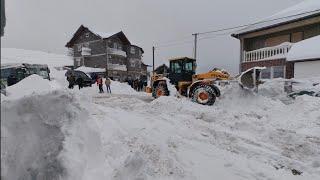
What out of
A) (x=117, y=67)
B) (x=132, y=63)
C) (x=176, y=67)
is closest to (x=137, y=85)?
(x=176, y=67)

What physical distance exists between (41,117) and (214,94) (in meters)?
11.8

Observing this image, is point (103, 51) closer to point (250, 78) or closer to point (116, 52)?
point (116, 52)

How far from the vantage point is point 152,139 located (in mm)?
7578

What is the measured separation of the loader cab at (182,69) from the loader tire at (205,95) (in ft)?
7.51

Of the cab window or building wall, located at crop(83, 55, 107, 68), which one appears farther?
building wall, located at crop(83, 55, 107, 68)

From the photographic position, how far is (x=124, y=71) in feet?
180

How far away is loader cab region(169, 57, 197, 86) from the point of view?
17.7 metres

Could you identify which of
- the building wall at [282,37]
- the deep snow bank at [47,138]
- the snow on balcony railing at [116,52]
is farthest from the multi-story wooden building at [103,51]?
the deep snow bank at [47,138]

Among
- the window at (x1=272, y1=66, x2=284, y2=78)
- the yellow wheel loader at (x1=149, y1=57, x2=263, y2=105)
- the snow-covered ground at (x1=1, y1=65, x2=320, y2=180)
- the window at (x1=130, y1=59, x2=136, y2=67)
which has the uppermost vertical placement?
the window at (x1=130, y1=59, x2=136, y2=67)

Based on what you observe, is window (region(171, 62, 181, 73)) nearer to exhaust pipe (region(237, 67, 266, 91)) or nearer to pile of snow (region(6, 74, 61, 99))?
exhaust pipe (region(237, 67, 266, 91))

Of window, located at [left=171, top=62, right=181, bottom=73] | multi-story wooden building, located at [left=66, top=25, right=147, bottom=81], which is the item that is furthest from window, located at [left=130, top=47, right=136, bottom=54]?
window, located at [left=171, top=62, right=181, bottom=73]

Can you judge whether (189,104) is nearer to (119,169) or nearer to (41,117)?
(119,169)

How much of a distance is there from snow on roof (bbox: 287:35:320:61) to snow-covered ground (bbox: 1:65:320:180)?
6558 mm

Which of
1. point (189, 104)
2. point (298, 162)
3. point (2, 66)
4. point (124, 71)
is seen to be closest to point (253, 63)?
point (189, 104)
